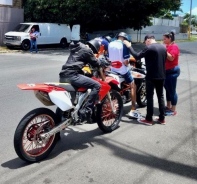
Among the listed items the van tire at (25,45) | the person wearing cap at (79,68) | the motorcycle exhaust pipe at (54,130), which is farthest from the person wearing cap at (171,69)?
the van tire at (25,45)

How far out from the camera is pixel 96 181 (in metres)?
3.67

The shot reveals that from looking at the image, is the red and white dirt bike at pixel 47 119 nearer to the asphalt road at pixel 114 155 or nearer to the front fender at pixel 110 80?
the asphalt road at pixel 114 155

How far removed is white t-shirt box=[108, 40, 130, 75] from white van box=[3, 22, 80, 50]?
12.7 m

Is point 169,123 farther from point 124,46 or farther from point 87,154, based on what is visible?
point 87,154

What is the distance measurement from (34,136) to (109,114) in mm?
1662

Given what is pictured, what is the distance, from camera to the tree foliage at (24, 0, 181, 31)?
25031 millimetres

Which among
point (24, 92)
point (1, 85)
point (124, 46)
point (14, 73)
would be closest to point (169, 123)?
point (124, 46)

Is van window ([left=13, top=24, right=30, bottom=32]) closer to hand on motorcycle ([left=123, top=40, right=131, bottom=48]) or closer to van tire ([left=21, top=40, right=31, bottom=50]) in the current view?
van tire ([left=21, top=40, right=31, bottom=50])

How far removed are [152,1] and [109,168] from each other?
2453 cm

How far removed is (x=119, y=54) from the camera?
5.96m

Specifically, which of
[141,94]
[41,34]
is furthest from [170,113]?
[41,34]

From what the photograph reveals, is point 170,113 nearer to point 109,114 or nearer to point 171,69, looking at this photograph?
point 171,69

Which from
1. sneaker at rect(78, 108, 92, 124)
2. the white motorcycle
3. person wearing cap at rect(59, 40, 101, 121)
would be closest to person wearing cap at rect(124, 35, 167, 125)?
the white motorcycle

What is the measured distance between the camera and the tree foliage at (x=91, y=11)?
25031 millimetres
